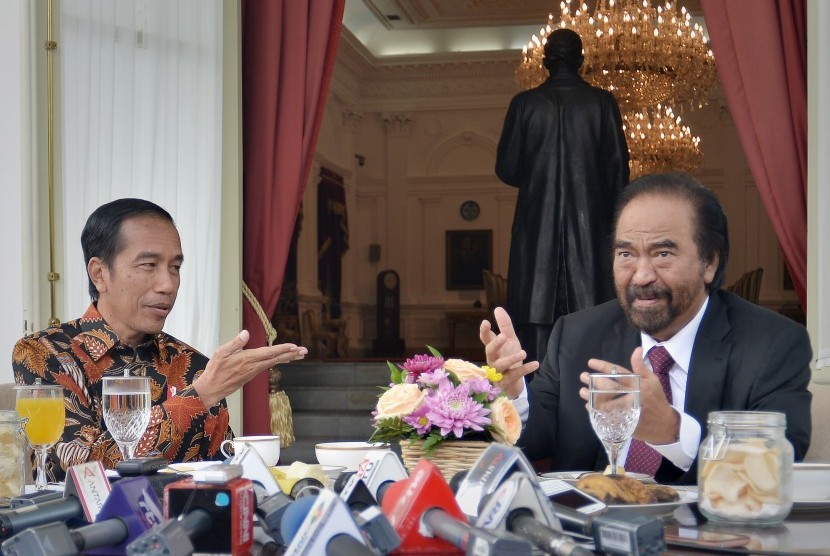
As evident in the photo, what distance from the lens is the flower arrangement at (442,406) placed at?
1.55 metres

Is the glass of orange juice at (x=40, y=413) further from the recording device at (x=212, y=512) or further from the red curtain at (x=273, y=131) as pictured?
the red curtain at (x=273, y=131)

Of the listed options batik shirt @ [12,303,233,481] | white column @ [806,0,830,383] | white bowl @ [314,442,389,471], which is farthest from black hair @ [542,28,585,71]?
white bowl @ [314,442,389,471]

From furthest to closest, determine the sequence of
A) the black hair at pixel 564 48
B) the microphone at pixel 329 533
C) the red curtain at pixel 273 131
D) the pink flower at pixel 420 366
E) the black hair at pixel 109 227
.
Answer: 1. the black hair at pixel 564 48
2. the red curtain at pixel 273 131
3. the black hair at pixel 109 227
4. the pink flower at pixel 420 366
5. the microphone at pixel 329 533

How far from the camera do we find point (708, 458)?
4.24 feet

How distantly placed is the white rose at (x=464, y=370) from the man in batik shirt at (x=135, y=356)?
0.52 meters

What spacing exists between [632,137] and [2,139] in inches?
258

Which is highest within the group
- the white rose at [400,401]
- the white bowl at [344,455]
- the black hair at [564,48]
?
the black hair at [564,48]

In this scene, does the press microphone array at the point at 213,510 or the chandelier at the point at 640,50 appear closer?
the press microphone array at the point at 213,510

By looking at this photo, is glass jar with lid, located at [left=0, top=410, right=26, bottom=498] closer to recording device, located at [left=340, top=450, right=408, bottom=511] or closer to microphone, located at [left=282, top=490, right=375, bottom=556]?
recording device, located at [left=340, top=450, right=408, bottom=511]

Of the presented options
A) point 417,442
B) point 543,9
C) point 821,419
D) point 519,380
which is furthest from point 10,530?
point 543,9

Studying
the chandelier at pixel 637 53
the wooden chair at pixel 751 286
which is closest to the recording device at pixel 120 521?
the chandelier at pixel 637 53

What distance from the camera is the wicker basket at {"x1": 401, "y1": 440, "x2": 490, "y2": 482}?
5.12 feet

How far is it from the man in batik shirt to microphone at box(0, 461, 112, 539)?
724mm

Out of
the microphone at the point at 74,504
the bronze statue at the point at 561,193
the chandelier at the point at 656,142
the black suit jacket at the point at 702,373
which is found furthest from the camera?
the chandelier at the point at 656,142
